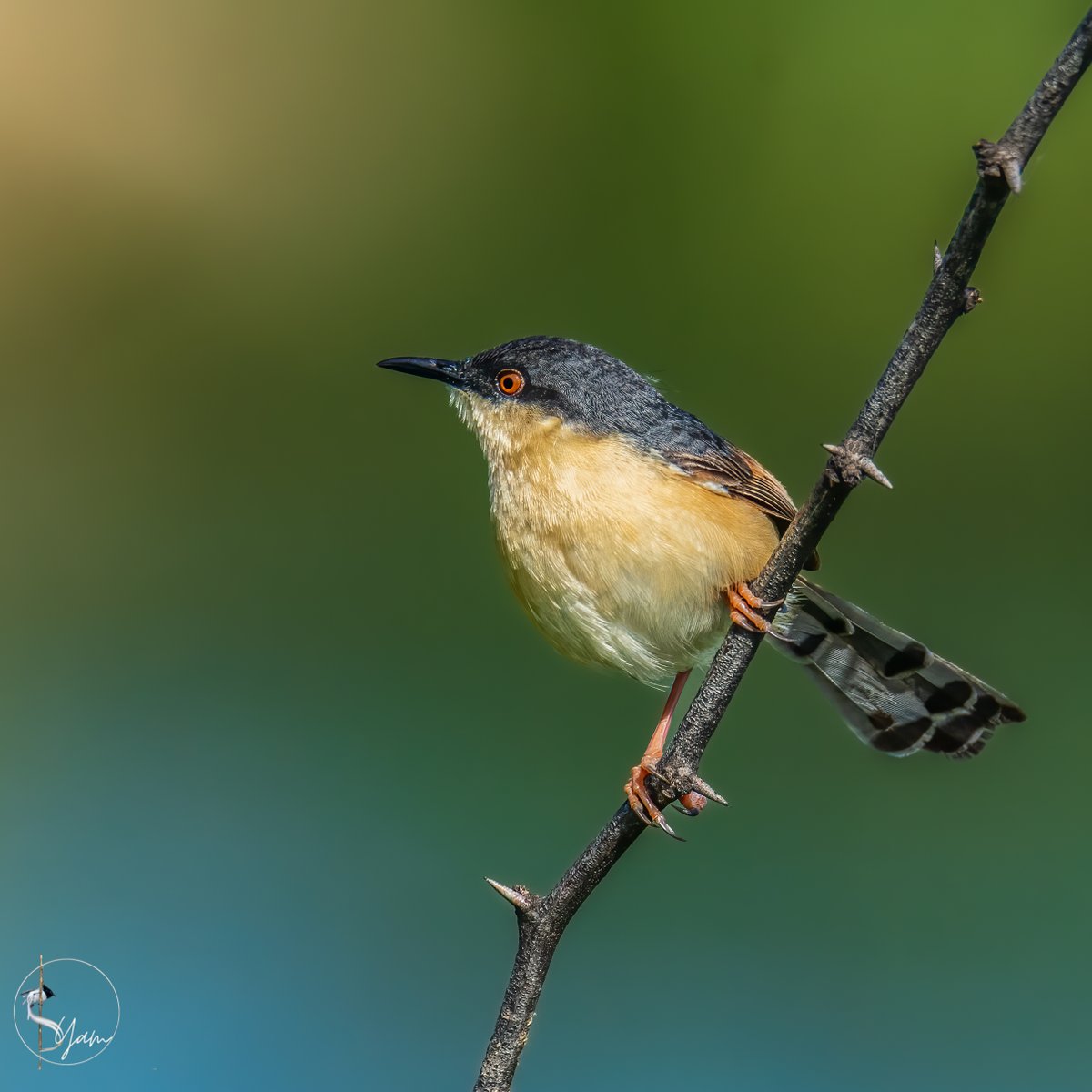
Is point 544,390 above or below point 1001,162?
below

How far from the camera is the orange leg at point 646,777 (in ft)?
6.09

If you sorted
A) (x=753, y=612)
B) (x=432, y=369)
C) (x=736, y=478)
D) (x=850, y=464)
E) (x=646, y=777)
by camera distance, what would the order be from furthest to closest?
1. (x=432, y=369)
2. (x=736, y=478)
3. (x=646, y=777)
4. (x=753, y=612)
5. (x=850, y=464)

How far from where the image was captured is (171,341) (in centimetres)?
369

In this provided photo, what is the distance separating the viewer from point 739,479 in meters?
2.43

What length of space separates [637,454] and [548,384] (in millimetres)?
361

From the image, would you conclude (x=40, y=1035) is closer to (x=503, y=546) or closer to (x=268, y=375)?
(x=503, y=546)

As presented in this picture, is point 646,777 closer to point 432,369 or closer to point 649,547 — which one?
point 649,547

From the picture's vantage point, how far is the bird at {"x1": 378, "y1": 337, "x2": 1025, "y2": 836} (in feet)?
7.36

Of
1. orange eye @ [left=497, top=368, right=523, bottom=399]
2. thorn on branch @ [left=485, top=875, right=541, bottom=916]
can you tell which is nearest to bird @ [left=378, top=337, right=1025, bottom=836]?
orange eye @ [left=497, top=368, right=523, bottom=399]

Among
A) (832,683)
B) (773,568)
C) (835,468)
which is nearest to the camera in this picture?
(835,468)

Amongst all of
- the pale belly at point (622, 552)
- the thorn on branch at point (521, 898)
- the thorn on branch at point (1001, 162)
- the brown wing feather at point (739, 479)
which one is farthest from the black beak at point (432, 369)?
the thorn on branch at point (1001, 162)

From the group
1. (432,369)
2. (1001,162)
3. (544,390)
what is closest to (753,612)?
(1001,162)

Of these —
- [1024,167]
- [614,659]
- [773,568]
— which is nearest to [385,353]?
[614,659]

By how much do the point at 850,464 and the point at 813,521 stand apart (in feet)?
0.45
